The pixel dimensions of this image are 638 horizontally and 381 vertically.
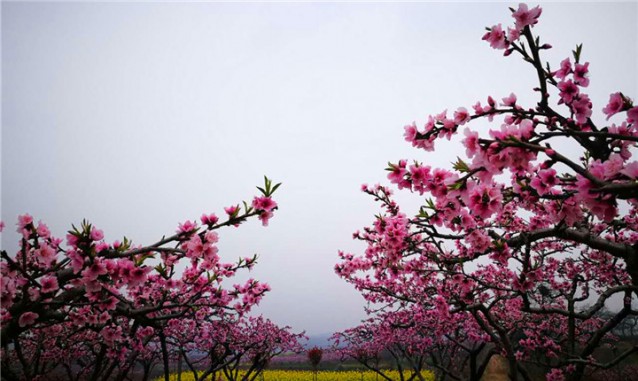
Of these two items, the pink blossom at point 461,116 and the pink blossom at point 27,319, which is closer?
the pink blossom at point 461,116

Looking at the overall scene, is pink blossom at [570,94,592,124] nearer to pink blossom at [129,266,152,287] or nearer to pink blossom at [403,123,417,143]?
pink blossom at [403,123,417,143]

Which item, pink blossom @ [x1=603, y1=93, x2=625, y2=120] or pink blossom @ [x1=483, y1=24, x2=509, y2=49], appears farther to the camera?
pink blossom @ [x1=483, y1=24, x2=509, y2=49]

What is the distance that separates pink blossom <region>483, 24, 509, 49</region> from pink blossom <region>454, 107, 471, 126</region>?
73 cm

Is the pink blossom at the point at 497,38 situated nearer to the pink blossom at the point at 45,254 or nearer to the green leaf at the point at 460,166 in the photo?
the green leaf at the point at 460,166

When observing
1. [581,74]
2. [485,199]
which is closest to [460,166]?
[485,199]

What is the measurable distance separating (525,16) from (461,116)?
38.1 inches

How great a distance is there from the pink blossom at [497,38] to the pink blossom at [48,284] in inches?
187

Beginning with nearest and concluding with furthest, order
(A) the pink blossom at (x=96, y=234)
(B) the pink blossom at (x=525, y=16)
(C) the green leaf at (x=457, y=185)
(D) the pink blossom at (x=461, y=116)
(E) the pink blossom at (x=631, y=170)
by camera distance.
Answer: (E) the pink blossom at (x=631, y=170) → (C) the green leaf at (x=457, y=185) → (B) the pink blossom at (x=525, y=16) → (D) the pink blossom at (x=461, y=116) → (A) the pink blossom at (x=96, y=234)

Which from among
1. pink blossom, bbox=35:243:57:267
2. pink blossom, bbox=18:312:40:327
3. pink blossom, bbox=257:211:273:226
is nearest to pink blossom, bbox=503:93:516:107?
pink blossom, bbox=257:211:273:226

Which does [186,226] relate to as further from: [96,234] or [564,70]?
[564,70]

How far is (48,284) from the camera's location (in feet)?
9.61

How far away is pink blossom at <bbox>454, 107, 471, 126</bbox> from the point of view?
267 centimetres

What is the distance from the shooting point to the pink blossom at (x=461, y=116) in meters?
2.67

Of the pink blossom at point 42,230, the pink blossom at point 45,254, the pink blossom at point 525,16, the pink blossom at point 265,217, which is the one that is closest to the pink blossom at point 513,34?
the pink blossom at point 525,16
